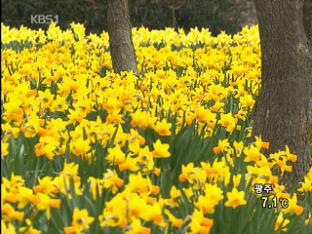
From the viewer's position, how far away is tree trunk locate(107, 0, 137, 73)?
7.68m

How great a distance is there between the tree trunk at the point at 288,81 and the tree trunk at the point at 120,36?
321 cm

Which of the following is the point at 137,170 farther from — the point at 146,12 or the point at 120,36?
the point at 146,12

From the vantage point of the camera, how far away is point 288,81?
176 inches

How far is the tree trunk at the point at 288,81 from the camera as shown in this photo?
4.47 metres

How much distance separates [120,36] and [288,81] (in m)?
3.71

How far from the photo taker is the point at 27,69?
18.8ft

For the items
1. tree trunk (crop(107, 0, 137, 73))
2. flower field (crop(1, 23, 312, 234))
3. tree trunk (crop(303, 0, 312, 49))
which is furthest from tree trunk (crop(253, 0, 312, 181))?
tree trunk (crop(107, 0, 137, 73))

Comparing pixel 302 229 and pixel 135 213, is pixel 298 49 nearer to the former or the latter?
pixel 302 229

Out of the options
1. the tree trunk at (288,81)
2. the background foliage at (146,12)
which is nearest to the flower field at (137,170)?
the tree trunk at (288,81)

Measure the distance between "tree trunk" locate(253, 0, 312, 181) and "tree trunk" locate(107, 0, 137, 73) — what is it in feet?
10.5

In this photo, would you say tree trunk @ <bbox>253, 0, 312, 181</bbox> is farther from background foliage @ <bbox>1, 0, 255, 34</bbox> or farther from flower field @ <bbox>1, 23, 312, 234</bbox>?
background foliage @ <bbox>1, 0, 255, 34</bbox>

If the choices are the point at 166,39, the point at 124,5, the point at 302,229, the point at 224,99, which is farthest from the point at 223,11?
the point at 302,229

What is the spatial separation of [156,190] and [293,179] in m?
1.77

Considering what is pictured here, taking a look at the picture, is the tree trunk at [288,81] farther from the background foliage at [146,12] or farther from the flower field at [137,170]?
the background foliage at [146,12]
